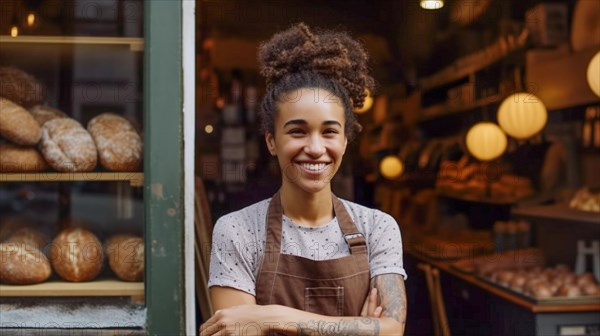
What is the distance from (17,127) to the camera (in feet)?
9.01

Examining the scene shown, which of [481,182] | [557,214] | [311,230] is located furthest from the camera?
[481,182]

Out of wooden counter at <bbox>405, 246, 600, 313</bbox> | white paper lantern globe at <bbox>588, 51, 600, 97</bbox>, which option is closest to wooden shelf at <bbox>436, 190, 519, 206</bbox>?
wooden counter at <bbox>405, 246, 600, 313</bbox>

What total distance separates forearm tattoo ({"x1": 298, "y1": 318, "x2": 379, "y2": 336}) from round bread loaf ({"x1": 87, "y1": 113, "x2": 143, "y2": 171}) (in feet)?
3.34

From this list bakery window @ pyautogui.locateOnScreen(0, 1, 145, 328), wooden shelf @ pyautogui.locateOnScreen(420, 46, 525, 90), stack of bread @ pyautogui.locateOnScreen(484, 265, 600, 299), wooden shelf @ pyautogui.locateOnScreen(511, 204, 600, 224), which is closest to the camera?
bakery window @ pyautogui.locateOnScreen(0, 1, 145, 328)

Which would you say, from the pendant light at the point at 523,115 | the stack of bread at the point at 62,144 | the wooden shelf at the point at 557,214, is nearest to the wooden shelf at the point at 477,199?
the wooden shelf at the point at 557,214

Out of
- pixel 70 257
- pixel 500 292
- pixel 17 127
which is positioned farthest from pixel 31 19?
pixel 500 292

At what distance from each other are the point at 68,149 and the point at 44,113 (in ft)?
0.85

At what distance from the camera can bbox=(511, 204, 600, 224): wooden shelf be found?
14.1ft

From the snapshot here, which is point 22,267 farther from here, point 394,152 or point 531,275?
point 394,152

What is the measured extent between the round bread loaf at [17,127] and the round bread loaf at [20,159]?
0.03 meters

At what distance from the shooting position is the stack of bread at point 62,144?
2.73 m

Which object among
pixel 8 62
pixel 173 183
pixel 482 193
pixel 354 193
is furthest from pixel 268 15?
pixel 173 183

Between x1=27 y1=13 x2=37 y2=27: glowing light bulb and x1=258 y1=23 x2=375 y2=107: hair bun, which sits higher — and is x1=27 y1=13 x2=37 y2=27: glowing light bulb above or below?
above

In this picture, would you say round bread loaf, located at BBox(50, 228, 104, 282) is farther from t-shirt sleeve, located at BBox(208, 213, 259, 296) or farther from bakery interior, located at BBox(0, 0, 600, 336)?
t-shirt sleeve, located at BBox(208, 213, 259, 296)
